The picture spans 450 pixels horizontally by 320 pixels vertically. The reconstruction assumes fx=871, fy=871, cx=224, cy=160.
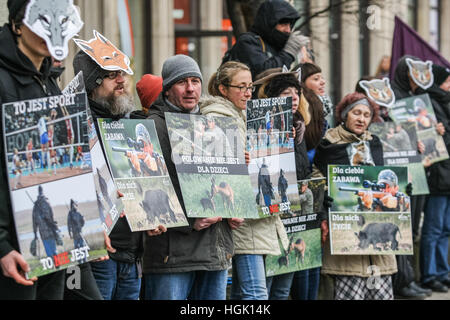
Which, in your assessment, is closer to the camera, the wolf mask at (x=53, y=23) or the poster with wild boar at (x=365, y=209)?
the wolf mask at (x=53, y=23)

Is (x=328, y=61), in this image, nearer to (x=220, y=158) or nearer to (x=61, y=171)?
(x=220, y=158)

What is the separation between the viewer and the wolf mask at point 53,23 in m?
3.49

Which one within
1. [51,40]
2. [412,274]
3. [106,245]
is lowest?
[412,274]

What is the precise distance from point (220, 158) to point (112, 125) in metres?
0.74

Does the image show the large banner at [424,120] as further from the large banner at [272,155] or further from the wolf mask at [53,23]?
the wolf mask at [53,23]

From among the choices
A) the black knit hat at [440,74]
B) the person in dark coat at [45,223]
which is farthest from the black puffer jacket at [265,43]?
the person in dark coat at [45,223]

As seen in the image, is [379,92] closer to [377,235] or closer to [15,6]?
[377,235]

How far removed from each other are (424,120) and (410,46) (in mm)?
2208

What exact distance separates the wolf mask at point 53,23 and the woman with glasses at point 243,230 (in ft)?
5.86

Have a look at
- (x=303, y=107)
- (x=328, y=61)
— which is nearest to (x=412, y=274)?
(x=303, y=107)

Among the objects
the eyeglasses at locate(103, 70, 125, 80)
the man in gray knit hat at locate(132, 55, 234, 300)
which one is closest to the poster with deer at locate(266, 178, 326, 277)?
the man in gray knit hat at locate(132, 55, 234, 300)

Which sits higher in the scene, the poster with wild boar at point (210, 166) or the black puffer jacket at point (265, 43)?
the black puffer jacket at point (265, 43)

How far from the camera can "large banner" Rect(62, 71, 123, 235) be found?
4043mm

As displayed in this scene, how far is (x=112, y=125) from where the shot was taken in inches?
176
